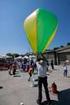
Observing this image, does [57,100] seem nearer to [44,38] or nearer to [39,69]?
[39,69]

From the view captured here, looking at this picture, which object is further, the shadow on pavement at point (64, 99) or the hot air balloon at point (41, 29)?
the hot air balloon at point (41, 29)

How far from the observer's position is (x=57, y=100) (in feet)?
28.9

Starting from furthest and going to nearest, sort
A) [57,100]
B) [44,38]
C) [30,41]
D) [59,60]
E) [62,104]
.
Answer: [59,60]
[30,41]
[44,38]
[57,100]
[62,104]

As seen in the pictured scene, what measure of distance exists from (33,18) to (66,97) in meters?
4.16

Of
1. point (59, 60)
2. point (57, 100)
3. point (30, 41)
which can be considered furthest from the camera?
point (59, 60)

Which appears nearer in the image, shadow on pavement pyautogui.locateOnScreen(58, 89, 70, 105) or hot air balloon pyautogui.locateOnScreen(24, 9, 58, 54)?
shadow on pavement pyautogui.locateOnScreen(58, 89, 70, 105)

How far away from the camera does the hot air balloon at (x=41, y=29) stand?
938 centimetres

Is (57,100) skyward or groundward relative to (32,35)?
groundward

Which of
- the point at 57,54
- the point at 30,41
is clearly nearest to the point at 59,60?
the point at 57,54

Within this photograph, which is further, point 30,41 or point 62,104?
point 30,41

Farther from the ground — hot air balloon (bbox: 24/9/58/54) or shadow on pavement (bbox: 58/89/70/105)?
hot air balloon (bbox: 24/9/58/54)

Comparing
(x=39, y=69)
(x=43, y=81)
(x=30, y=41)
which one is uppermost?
(x=30, y=41)

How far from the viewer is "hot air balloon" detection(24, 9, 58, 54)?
9375 millimetres

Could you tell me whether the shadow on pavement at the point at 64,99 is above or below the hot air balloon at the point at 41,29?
below
